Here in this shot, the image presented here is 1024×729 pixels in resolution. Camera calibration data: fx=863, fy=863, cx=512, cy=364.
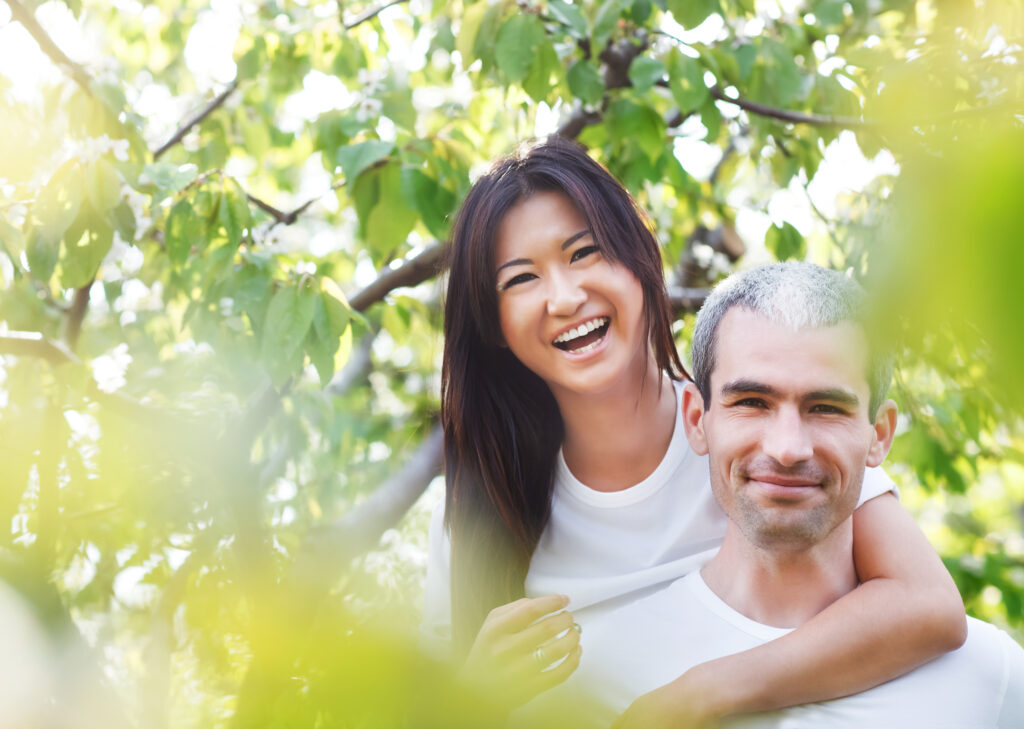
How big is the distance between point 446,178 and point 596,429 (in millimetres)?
815

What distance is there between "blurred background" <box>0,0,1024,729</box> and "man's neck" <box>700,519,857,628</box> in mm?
396

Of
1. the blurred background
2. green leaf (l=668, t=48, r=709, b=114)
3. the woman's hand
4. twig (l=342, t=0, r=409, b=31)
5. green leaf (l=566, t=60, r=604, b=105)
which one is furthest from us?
twig (l=342, t=0, r=409, b=31)

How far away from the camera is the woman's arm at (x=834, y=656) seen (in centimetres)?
126

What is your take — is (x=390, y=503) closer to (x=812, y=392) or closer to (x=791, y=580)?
(x=791, y=580)

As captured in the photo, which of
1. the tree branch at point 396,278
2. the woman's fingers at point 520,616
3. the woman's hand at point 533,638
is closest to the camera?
the woman's hand at point 533,638

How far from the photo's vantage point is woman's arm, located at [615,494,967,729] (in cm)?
126

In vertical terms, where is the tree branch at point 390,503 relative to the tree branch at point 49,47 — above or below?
below

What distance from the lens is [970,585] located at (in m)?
3.12

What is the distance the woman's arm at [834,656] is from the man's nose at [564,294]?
70cm

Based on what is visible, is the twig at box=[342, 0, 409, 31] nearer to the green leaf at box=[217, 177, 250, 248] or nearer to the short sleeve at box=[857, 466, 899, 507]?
the green leaf at box=[217, 177, 250, 248]

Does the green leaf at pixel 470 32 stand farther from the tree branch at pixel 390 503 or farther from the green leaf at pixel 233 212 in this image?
Answer: the tree branch at pixel 390 503

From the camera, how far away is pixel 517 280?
178 cm

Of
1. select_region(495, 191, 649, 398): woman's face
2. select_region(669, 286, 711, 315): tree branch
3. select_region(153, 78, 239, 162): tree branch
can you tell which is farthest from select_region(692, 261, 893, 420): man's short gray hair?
select_region(153, 78, 239, 162): tree branch

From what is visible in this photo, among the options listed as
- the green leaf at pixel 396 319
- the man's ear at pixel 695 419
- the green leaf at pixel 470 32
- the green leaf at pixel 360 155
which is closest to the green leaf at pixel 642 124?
the green leaf at pixel 470 32
